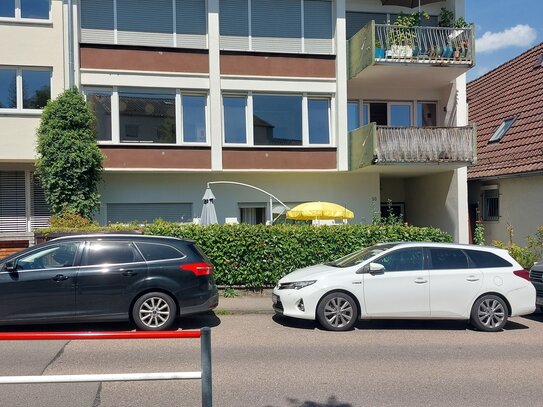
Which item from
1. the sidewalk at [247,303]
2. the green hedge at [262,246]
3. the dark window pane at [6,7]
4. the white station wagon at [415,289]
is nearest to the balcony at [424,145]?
the green hedge at [262,246]

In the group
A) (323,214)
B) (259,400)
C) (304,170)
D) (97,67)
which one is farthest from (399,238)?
(97,67)

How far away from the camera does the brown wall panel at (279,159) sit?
16.9 meters

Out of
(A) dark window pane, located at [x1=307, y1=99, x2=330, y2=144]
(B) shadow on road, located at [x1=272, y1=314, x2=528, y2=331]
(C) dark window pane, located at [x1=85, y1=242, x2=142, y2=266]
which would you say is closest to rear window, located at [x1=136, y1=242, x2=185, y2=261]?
(C) dark window pane, located at [x1=85, y1=242, x2=142, y2=266]

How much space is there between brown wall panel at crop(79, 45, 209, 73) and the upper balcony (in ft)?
16.4

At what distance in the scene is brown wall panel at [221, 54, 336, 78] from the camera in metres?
16.9

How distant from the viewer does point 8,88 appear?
1562cm

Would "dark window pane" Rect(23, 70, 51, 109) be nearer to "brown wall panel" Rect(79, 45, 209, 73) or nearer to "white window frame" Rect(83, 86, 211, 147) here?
"white window frame" Rect(83, 86, 211, 147)

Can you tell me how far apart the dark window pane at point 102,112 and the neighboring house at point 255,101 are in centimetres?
3

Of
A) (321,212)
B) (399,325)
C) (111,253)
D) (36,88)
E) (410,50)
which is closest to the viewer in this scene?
(111,253)

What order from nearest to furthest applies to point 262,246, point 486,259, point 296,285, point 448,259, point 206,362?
point 206,362 → point 296,285 → point 448,259 → point 486,259 → point 262,246

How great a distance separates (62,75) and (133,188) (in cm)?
397

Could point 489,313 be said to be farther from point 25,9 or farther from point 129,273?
Result: point 25,9

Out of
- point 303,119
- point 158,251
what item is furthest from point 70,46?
point 158,251

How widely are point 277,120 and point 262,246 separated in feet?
20.8
